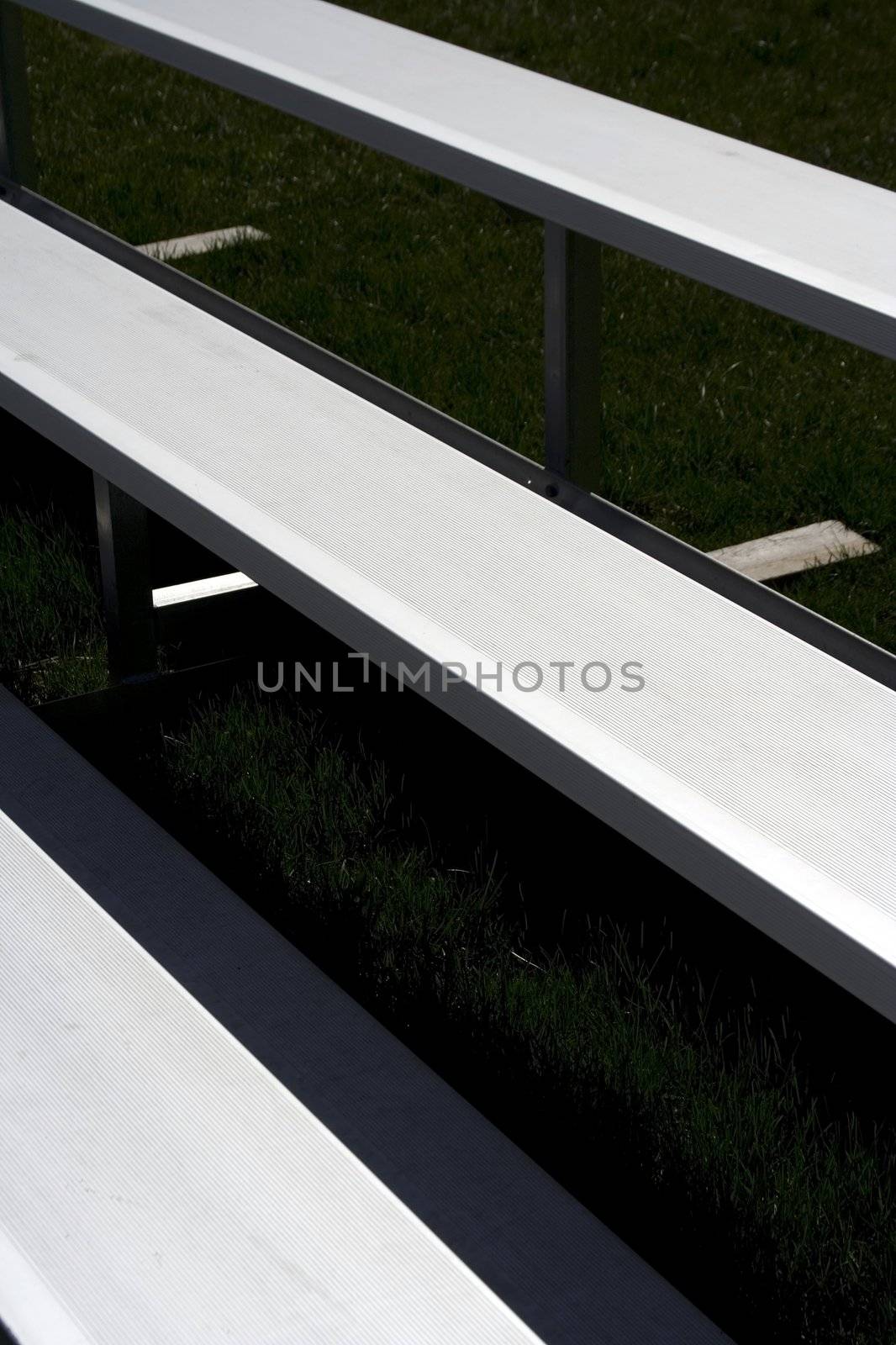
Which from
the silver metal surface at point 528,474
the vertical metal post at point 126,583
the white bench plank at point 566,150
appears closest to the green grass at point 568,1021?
the vertical metal post at point 126,583

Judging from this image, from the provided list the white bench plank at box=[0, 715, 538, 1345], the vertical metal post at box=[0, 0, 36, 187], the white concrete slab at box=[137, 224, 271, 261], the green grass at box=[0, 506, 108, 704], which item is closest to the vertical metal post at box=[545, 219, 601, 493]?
the green grass at box=[0, 506, 108, 704]

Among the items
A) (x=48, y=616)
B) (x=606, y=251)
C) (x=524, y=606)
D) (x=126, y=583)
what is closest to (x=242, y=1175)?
(x=524, y=606)

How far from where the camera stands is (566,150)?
2.32 metres

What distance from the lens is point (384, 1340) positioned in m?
1.17

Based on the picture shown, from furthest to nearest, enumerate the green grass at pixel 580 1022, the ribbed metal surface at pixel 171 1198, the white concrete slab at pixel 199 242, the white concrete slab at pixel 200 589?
the white concrete slab at pixel 199 242
the white concrete slab at pixel 200 589
the green grass at pixel 580 1022
the ribbed metal surface at pixel 171 1198

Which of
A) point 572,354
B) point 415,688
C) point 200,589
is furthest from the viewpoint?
point 200,589

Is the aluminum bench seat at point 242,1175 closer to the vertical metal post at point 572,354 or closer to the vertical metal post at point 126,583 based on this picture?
the vertical metal post at point 126,583

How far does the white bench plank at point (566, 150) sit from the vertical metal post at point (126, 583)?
64cm

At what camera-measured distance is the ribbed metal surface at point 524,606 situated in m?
1.31

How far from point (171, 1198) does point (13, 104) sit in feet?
8.88

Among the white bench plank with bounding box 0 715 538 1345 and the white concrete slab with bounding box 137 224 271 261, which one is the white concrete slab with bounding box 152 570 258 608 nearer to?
the white bench plank with bounding box 0 715 538 1345

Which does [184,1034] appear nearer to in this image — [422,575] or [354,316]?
[422,575]

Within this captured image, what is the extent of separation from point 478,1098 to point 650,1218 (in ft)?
0.82

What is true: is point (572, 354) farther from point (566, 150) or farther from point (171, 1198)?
point (171, 1198)
